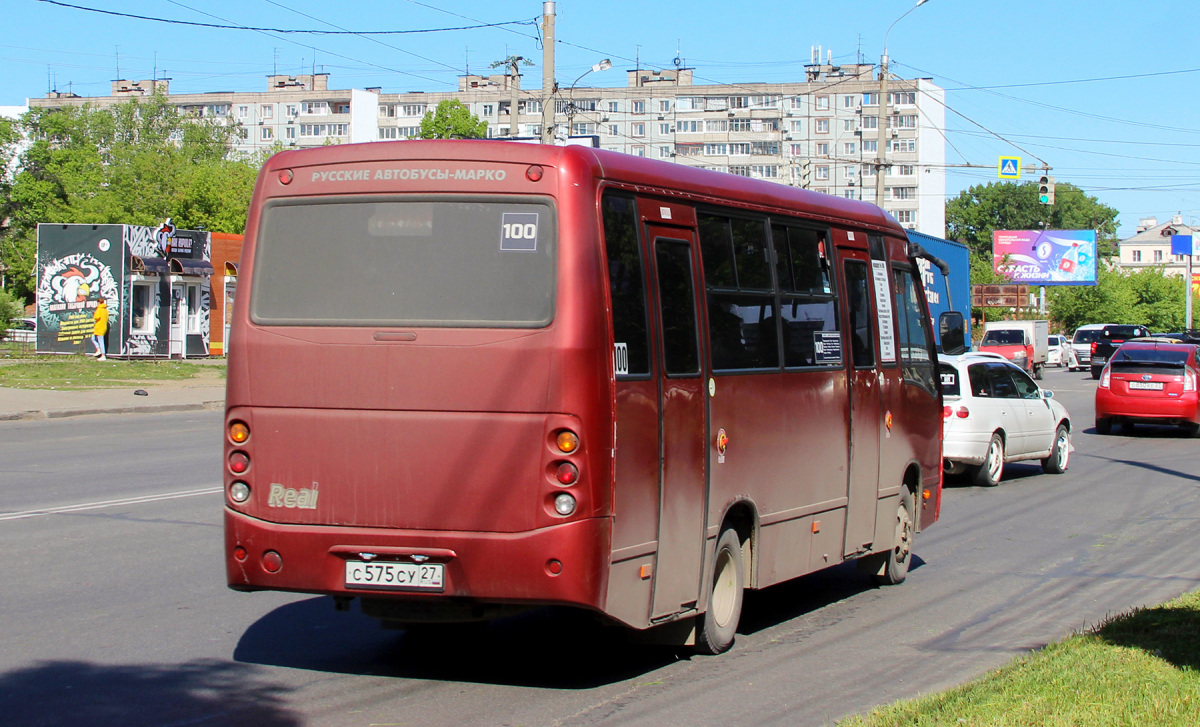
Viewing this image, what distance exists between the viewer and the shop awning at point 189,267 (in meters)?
41.8

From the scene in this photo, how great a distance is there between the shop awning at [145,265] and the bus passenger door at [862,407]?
3615 centimetres

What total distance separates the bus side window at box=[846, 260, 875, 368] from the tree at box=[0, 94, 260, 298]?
62793mm

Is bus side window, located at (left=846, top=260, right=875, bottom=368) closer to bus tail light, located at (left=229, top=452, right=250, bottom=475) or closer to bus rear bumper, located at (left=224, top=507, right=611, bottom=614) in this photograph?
bus rear bumper, located at (left=224, top=507, right=611, bottom=614)

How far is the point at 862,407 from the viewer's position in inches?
336

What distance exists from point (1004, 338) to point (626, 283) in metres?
45.8

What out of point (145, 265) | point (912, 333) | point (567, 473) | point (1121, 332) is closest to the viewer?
point (567, 473)

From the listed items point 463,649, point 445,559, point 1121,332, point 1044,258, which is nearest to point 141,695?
point 445,559

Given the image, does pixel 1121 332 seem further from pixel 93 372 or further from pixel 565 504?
pixel 565 504

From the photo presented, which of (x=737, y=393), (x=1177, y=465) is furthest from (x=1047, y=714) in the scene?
(x=1177, y=465)

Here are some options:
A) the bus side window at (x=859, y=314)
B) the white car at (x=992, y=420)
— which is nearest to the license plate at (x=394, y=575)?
the bus side window at (x=859, y=314)

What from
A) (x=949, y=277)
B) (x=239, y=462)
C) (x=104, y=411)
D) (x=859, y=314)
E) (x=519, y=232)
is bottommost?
(x=104, y=411)

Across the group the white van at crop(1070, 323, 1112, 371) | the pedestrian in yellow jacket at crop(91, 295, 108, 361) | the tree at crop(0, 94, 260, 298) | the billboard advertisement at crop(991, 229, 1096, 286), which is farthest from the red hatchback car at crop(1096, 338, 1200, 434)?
the billboard advertisement at crop(991, 229, 1096, 286)

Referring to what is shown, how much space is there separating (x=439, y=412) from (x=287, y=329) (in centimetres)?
93

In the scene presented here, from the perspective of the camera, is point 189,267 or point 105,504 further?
point 189,267
